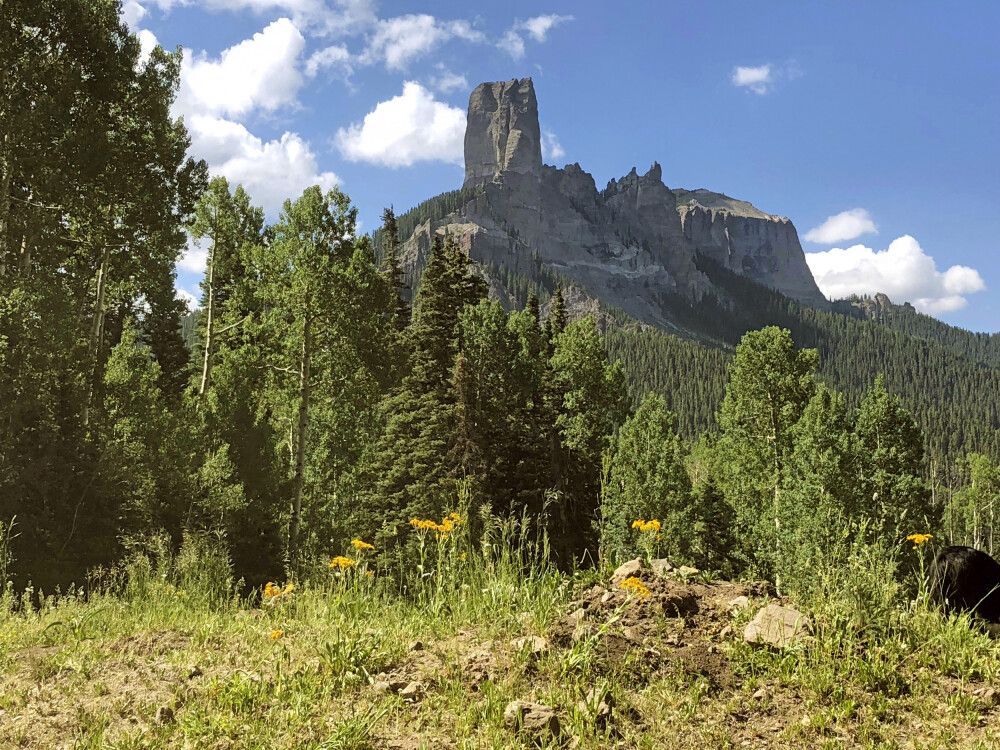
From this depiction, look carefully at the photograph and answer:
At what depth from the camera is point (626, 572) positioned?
4824 mm

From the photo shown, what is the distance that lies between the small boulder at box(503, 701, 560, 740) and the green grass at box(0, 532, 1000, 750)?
0.06 metres

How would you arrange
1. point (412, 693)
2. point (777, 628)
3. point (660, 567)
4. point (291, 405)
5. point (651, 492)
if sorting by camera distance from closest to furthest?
1. point (412, 693)
2. point (777, 628)
3. point (660, 567)
4. point (291, 405)
5. point (651, 492)

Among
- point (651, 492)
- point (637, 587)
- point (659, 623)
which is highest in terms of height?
point (637, 587)

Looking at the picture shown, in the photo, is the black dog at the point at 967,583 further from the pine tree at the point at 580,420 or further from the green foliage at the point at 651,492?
the pine tree at the point at 580,420

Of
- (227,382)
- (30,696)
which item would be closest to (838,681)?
(30,696)

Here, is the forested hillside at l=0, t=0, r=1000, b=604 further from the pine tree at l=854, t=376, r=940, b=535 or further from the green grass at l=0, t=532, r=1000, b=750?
the green grass at l=0, t=532, r=1000, b=750

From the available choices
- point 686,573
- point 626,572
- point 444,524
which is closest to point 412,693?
point 444,524

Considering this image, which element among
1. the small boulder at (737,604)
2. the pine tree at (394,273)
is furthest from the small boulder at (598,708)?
the pine tree at (394,273)

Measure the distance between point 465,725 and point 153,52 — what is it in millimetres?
13952

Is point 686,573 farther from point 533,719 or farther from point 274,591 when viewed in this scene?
point 274,591

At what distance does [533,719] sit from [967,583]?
380cm

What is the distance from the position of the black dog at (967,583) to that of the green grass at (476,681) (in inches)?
12.3

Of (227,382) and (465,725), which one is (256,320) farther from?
(465,725)

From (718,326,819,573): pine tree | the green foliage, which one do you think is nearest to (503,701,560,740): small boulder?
the green foliage
